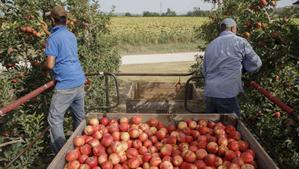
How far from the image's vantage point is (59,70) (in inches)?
180

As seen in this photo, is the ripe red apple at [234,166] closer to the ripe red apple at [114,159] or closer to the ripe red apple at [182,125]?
the ripe red apple at [182,125]

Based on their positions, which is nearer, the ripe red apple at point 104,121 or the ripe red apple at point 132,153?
the ripe red apple at point 132,153

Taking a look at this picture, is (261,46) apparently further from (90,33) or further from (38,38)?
(90,33)

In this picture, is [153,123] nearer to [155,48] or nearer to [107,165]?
[107,165]

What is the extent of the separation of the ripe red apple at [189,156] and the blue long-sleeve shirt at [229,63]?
1576mm

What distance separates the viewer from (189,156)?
3.12m

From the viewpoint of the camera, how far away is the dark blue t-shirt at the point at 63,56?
4.45 metres

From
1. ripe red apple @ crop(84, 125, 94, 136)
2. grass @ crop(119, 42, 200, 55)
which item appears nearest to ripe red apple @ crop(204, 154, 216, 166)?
ripe red apple @ crop(84, 125, 94, 136)

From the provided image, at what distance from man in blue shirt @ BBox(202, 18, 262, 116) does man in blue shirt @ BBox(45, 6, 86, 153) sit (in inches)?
64.6

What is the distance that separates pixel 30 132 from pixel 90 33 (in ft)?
11.5

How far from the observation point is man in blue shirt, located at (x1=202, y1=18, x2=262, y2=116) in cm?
448

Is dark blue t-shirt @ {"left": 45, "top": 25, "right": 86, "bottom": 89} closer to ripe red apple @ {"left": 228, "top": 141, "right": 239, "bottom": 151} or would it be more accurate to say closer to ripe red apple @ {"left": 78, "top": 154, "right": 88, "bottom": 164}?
ripe red apple @ {"left": 78, "top": 154, "right": 88, "bottom": 164}

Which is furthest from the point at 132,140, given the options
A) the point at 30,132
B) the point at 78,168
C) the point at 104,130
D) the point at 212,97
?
the point at 30,132

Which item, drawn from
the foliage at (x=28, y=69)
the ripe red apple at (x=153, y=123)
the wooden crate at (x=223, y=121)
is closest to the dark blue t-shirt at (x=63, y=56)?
the foliage at (x=28, y=69)
